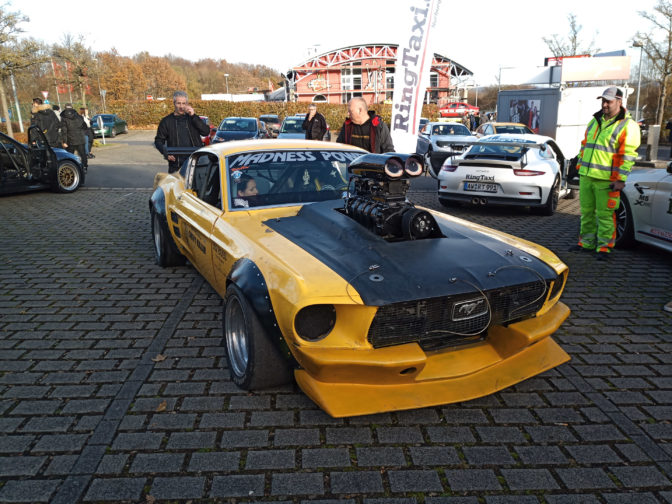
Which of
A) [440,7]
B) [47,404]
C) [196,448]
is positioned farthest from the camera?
[440,7]

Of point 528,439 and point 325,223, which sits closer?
point 528,439

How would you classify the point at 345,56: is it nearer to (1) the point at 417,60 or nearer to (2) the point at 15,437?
(1) the point at 417,60

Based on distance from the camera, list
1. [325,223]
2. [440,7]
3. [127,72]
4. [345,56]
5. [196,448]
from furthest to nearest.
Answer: [127,72]
[345,56]
[440,7]
[325,223]
[196,448]

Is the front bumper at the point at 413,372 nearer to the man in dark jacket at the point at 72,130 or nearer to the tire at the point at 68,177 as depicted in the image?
the tire at the point at 68,177

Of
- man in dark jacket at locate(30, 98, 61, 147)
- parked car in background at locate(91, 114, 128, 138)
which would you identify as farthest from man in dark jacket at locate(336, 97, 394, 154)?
parked car in background at locate(91, 114, 128, 138)

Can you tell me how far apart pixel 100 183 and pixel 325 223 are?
11.2 m

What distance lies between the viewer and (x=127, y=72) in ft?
226

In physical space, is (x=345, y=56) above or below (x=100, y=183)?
above

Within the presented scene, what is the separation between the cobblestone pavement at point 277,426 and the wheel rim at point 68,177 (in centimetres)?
767

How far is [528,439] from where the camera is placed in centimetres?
267

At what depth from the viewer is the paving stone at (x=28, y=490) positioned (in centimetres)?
224

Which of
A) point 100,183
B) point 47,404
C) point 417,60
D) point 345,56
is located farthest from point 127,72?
point 47,404

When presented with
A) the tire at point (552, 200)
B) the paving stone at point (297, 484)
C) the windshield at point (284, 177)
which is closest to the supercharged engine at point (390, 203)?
the windshield at point (284, 177)

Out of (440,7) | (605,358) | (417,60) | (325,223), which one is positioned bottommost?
(605,358)
